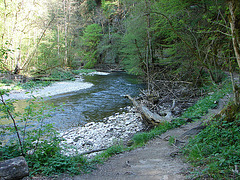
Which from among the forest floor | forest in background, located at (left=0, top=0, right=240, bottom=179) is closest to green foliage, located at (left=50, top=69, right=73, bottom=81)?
forest in background, located at (left=0, top=0, right=240, bottom=179)

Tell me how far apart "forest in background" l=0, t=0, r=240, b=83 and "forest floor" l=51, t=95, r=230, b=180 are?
2.27 m

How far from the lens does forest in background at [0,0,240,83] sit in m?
A: 6.06

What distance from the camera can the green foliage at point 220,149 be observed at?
101 inches

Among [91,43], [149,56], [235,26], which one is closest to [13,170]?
[235,26]

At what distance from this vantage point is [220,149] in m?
3.25

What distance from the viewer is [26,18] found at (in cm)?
1762

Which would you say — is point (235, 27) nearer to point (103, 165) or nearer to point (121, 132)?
point (103, 165)

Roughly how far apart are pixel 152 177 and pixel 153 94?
312 inches

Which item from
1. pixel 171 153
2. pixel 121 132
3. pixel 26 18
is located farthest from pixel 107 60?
pixel 171 153

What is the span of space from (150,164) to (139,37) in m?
17.0

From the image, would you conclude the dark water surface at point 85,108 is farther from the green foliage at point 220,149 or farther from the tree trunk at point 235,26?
the tree trunk at point 235,26

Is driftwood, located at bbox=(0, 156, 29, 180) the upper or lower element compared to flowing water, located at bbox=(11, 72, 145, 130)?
upper

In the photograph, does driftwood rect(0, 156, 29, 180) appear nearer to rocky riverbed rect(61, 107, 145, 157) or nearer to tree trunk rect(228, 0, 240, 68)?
rocky riverbed rect(61, 107, 145, 157)

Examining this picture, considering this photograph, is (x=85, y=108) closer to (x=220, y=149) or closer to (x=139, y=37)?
(x=220, y=149)
